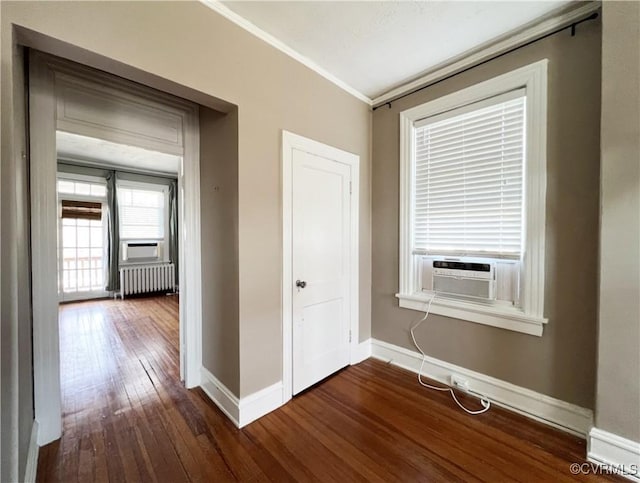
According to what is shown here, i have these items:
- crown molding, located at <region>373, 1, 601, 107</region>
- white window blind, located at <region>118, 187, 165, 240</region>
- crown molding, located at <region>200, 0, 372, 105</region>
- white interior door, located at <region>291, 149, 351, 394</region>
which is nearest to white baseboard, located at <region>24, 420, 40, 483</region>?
white interior door, located at <region>291, 149, 351, 394</region>

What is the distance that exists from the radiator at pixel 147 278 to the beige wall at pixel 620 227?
7030mm

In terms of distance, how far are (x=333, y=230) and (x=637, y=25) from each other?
2.20 meters

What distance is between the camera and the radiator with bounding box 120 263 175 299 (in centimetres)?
565

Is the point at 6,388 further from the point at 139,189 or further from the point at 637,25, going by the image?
the point at 139,189

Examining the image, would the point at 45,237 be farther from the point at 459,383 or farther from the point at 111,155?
the point at 111,155

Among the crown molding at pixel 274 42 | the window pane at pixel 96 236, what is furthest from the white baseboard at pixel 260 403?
the window pane at pixel 96 236

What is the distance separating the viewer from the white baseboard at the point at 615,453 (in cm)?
147

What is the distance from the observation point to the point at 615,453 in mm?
1516

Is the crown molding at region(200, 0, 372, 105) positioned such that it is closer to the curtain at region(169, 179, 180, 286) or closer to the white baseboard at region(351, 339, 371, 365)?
the white baseboard at region(351, 339, 371, 365)

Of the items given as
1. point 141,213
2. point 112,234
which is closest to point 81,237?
point 112,234

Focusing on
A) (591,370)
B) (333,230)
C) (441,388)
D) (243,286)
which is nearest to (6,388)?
(243,286)

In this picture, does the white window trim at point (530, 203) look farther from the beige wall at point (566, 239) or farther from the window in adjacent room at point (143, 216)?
the window in adjacent room at point (143, 216)

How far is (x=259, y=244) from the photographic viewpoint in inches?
77.3

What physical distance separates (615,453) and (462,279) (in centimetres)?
125
